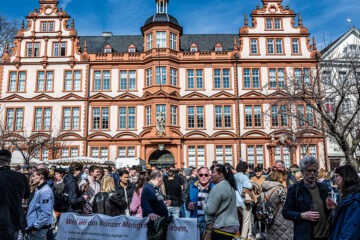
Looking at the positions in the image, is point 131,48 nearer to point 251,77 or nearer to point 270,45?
point 251,77

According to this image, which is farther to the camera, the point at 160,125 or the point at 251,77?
the point at 251,77

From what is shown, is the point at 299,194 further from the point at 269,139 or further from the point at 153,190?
the point at 269,139

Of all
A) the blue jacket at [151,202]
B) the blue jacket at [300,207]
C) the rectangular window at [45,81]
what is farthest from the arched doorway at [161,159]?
the blue jacket at [300,207]

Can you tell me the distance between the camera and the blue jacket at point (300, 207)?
4.01m

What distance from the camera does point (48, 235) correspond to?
6406mm

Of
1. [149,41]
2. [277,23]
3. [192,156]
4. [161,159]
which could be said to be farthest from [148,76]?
[277,23]

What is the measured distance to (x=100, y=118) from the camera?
28406mm

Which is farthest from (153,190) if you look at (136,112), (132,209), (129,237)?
(136,112)

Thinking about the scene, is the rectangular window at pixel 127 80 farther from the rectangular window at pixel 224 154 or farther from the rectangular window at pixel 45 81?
the rectangular window at pixel 224 154

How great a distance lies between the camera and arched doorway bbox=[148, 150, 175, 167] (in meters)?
27.6

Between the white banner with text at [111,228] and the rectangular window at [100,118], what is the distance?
76.8 feet

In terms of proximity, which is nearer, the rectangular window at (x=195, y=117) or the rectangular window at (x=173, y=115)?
the rectangular window at (x=173, y=115)

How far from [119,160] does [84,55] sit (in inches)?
476

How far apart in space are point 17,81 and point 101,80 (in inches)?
314
